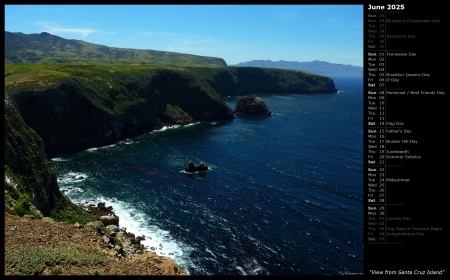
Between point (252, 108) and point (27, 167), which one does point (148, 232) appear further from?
point (252, 108)

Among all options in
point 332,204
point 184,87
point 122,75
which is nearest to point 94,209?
point 332,204

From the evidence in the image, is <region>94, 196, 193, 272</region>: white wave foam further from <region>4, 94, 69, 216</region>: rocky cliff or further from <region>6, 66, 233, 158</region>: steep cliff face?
<region>6, 66, 233, 158</region>: steep cliff face

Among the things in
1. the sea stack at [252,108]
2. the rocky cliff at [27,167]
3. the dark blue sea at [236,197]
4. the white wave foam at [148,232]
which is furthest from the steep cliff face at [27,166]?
the sea stack at [252,108]

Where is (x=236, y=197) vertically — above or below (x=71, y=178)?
below

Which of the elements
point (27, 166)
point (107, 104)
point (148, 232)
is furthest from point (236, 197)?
point (107, 104)

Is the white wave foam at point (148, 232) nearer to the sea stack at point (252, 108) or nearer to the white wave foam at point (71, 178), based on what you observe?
the white wave foam at point (71, 178)

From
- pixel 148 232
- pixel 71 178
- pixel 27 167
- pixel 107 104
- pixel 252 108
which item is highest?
pixel 252 108
